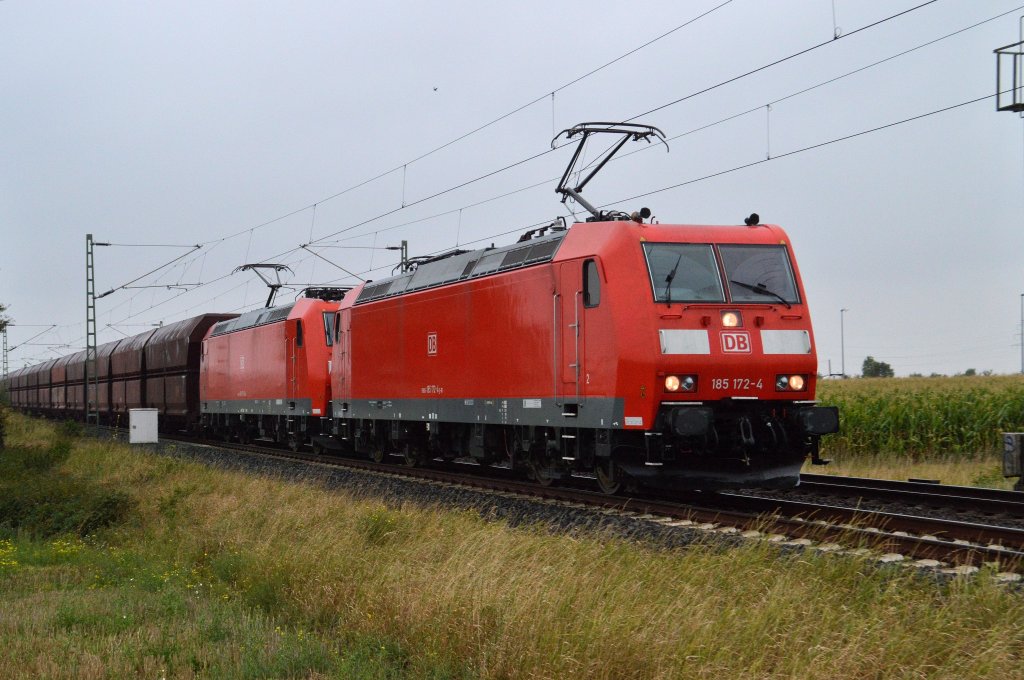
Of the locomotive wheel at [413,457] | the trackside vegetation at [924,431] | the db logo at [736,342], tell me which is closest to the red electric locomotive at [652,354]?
the db logo at [736,342]

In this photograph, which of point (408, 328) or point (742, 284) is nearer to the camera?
point (742, 284)

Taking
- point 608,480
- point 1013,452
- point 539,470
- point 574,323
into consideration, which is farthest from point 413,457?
point 1013,452

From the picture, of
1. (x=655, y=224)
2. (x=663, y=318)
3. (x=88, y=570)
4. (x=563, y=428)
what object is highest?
(x=655, y=224)

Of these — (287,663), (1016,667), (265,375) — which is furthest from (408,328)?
(1016,667)

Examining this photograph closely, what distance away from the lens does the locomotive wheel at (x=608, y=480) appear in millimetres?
13719

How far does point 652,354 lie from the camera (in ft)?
39.8

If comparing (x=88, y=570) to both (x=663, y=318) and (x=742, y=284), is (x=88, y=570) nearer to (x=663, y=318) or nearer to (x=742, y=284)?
(x=663, y=318)

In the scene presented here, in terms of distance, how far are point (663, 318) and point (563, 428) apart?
263cm

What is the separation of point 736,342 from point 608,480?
2732 millimetres

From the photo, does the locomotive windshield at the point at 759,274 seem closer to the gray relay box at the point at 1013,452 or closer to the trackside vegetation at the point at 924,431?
the gray relay box at the point at 1013,452

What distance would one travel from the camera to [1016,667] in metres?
5.64

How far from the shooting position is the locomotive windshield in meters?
12.9

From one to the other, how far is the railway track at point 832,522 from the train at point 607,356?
0.46 meters

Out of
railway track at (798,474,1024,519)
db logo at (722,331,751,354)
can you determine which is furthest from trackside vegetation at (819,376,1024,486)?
db logo at (722,331,751,354)
